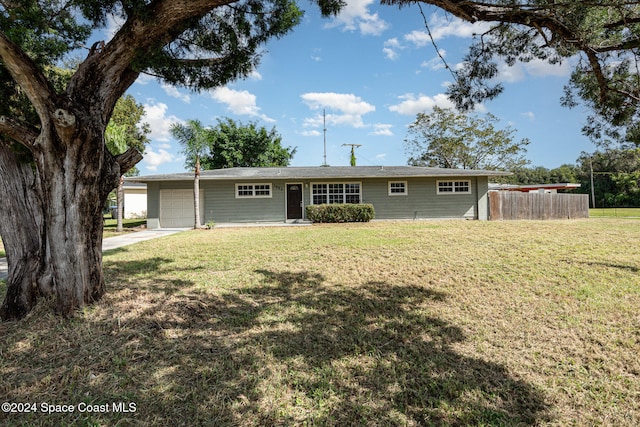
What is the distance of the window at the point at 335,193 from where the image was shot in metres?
17.0

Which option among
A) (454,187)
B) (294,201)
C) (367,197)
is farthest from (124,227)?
(454,187)

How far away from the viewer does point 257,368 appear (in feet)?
9.16

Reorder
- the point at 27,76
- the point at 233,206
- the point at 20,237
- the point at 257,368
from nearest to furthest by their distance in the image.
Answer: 1. the point at 257,368
2. the point at 27,76
3. the point at 20,237
4. the point at 233,206

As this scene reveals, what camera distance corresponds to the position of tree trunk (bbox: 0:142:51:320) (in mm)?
3537

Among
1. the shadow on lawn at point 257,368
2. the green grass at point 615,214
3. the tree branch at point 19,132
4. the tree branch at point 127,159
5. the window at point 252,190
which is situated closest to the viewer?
the shadow on lawn at point 257,368

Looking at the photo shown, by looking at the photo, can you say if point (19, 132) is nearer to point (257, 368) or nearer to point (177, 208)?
point (257, 368)

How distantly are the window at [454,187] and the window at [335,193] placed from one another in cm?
439

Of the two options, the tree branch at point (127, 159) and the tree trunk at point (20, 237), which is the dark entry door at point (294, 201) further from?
the tree trunk at point (20, 237)

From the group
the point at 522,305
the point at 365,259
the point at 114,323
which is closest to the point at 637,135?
the point at 522,305

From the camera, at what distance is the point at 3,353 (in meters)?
2.88

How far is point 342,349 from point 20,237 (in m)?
3.71

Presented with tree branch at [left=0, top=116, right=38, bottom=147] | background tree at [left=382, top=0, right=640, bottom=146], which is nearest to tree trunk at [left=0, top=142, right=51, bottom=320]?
tree branch at [left=0, top=116, right=38, bottom=147]

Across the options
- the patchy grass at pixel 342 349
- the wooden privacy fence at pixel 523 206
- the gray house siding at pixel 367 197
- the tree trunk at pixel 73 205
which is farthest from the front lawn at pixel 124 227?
the wooden privacy fence at pixel 523 206

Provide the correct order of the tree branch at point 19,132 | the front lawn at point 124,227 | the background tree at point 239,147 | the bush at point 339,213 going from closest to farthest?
the tree branch at point 19,132
the front lawn at point 124,227
the bush at point 339,213
the background tree at point 239,147
